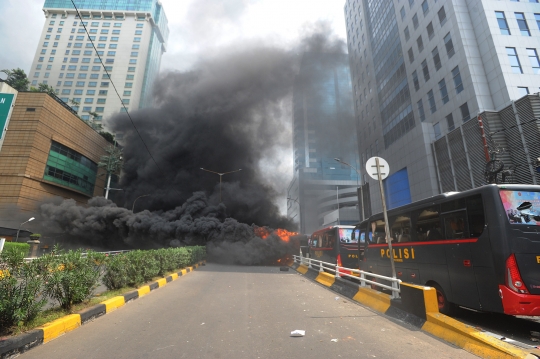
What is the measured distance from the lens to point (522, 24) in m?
21.6

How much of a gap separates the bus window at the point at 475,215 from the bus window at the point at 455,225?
5.5 inches

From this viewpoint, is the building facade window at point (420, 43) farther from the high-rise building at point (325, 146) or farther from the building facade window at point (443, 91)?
the high-rise building at point (325, 146)

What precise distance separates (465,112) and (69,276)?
Answer: 26.6 metres

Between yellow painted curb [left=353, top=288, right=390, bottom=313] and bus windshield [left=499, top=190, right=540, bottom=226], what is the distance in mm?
2749

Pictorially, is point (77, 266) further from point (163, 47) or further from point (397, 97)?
point (163, 47)

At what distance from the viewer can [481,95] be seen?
20.6m

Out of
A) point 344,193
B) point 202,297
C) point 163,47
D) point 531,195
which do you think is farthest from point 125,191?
point 163,47

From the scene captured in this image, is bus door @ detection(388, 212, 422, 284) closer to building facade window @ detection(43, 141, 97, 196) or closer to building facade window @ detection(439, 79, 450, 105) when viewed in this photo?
building facade window @ detection(439, 79, 450, 105)

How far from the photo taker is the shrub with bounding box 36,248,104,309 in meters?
4.43

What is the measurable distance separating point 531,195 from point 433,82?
25.9m

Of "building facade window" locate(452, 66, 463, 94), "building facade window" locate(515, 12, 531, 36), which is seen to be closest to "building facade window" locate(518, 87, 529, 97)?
"building facade window" locate(452, 66, 463, 94)

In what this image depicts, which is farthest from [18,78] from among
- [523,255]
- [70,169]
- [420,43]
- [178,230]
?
[523,255]

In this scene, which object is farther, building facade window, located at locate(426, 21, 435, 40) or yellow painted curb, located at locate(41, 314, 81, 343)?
building facade window, located at locate(426, 21, 435, 40)

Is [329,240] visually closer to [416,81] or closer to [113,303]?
[113,303]
